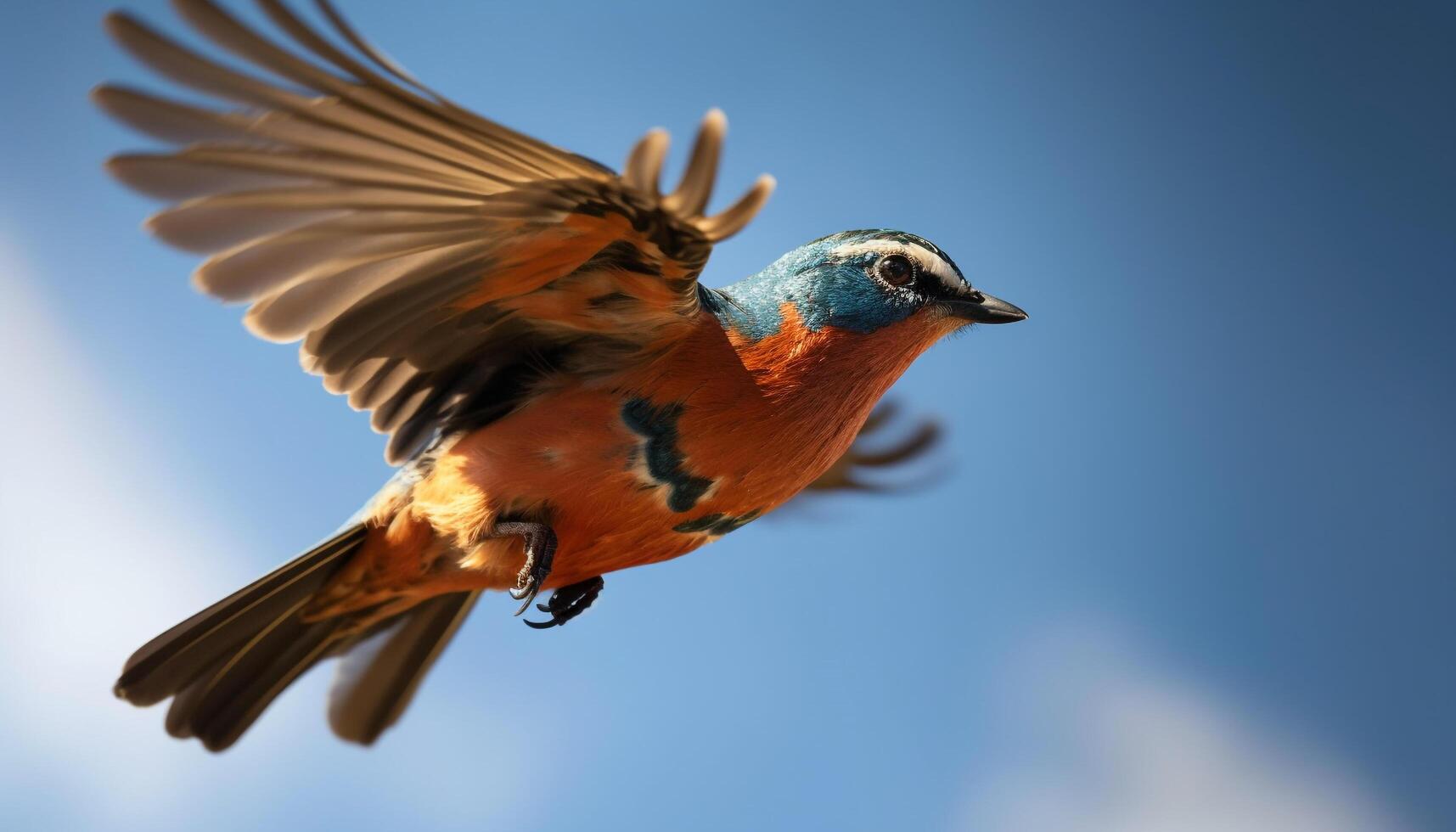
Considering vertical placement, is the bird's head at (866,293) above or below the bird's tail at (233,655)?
above

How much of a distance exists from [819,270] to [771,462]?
544 millimetres

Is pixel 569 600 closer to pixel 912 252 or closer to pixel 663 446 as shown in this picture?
pixel 663 446

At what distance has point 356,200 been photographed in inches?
Result: 101

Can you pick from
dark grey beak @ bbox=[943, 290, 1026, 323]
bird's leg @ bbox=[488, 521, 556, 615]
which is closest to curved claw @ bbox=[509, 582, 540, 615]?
bird's leg @ bbox=[488, 521, 556, 615]

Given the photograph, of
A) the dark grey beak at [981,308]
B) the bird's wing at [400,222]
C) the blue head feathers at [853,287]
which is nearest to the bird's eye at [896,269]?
the blue head feathers at [853,287]

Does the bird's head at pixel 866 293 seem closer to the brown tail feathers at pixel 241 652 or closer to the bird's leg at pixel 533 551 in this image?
the bird's leg at pixel 533 551

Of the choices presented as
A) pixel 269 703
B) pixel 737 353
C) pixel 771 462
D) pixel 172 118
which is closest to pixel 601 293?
pixel 737 353

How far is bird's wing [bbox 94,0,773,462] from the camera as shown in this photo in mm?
2287

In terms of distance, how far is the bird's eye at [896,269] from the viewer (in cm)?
316

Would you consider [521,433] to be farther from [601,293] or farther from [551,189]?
[551,189]

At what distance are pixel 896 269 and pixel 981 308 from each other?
270 mm

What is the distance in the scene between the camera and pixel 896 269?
125 inches

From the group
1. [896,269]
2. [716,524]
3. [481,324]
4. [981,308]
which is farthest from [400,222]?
[981,308]

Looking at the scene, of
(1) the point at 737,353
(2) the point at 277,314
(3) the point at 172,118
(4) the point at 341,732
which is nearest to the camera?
(3) the point at 172,118
